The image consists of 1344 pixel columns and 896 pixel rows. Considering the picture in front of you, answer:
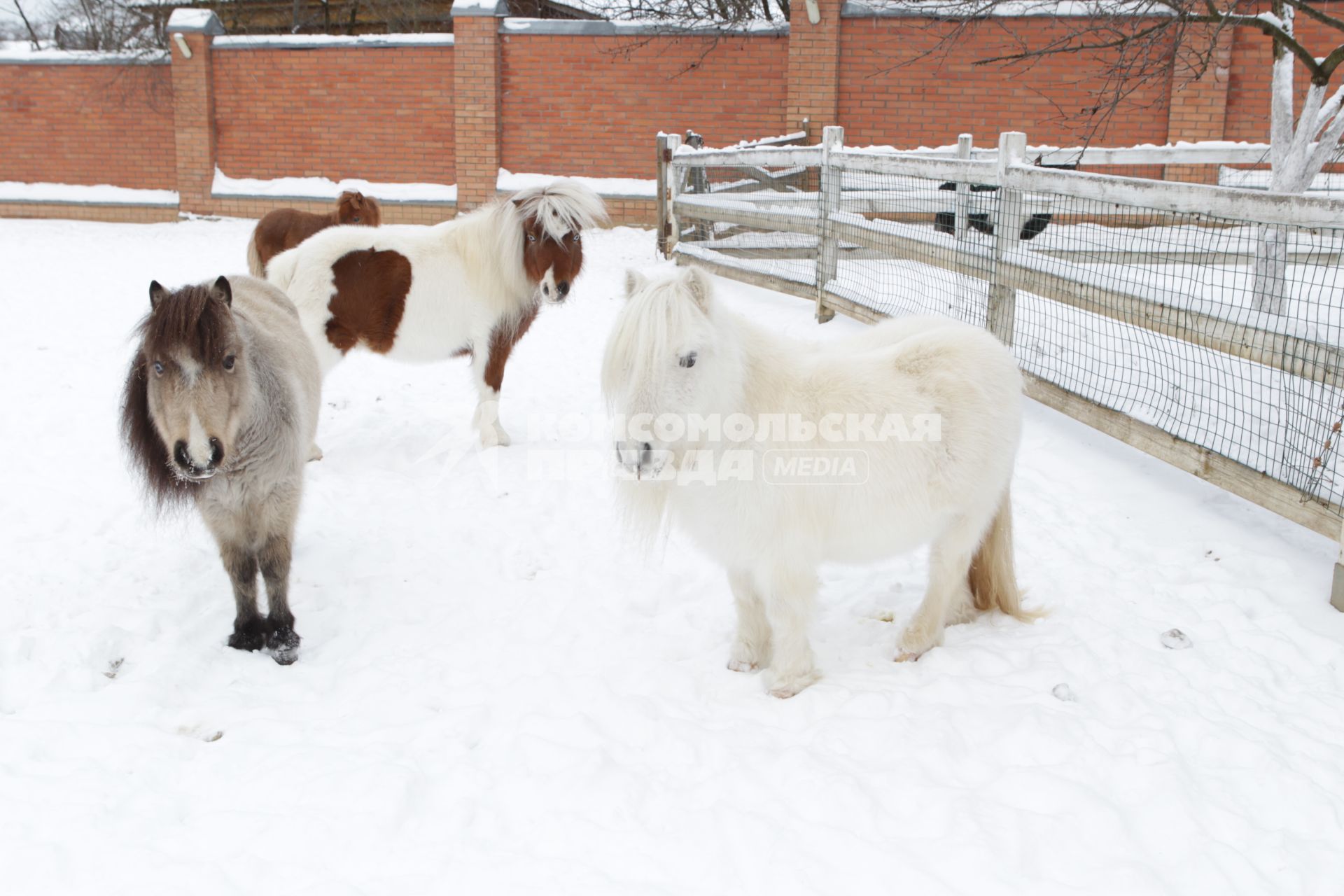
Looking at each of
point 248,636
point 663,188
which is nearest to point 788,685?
point 248,636

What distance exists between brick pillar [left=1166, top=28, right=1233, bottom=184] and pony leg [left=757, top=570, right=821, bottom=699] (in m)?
12.0

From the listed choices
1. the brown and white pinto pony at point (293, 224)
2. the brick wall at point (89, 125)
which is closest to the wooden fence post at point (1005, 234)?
the brown and white pinto pony at point (293, 224)

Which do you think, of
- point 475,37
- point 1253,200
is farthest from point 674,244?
point 1253,200

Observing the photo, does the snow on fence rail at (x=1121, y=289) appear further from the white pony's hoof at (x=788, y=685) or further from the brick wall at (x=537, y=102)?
the brick wall at (x=537, y=102)

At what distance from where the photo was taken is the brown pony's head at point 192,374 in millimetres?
2883

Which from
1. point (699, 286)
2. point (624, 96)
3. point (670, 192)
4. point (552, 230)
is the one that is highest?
point (624, 96)

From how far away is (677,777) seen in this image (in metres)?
2.61

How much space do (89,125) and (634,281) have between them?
1833 cm

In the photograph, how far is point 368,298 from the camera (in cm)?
547

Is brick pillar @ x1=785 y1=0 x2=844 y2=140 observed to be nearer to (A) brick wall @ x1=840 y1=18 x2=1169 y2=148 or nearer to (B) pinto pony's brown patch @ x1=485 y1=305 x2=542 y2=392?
(A) brick wall @ x1=840 y1=18 x2=1169 y2=148

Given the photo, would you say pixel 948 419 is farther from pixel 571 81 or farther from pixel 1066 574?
pixel 571 81

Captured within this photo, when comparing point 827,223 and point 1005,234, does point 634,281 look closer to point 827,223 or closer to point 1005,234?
point 1005,234

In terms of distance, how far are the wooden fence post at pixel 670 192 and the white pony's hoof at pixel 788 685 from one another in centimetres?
928

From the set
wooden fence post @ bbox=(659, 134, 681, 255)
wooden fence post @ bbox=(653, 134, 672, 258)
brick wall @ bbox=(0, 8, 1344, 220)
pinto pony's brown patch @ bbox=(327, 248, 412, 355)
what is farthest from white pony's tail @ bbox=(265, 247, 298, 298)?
brick wall @ bbox=(0, 8, 1344, 220)
